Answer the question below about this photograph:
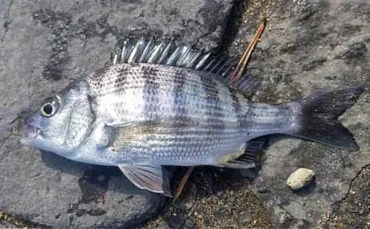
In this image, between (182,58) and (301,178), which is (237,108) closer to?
(182,58)

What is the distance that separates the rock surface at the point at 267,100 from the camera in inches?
146

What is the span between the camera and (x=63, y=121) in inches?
136

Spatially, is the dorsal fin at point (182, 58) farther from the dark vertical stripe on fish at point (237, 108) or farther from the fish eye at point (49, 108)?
the fish eye at point (49, 108)

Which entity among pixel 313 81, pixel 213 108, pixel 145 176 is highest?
pixel 213 108

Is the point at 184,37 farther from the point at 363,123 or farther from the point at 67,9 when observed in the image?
the point at 363,123

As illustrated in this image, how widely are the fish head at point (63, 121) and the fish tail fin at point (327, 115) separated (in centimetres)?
125

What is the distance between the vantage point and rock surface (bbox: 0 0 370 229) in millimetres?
3697

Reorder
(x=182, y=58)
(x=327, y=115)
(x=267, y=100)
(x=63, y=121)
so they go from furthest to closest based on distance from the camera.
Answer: (x=267, y=100) → (x=182, y=58) → (x=327, y=115) → (x=63, y=121)

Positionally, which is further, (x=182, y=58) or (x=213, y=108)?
(x=182, y=58)

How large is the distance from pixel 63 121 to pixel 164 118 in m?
0.57

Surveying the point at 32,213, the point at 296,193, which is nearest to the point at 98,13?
the point at 32,213

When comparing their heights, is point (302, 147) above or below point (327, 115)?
below

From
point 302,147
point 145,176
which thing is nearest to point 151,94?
point 145,176

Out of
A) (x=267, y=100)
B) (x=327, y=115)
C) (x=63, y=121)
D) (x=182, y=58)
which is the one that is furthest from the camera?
(x=267, y=100)
